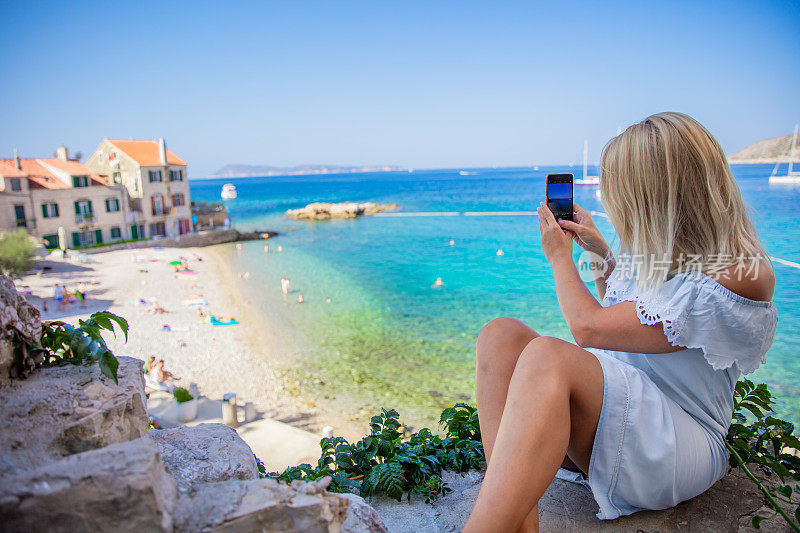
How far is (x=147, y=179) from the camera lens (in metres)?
33.8

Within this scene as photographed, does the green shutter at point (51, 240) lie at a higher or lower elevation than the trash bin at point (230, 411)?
higher

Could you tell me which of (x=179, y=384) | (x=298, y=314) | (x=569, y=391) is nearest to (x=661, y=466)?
(x=569, y=391)

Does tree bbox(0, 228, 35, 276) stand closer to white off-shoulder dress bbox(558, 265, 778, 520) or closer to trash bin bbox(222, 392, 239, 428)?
trash bin bbox(222, 392, 239, 428)

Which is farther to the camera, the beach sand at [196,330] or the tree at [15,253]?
the tree at [15,253]

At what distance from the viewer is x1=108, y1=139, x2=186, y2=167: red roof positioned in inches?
1341

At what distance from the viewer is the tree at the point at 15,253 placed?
22.7m

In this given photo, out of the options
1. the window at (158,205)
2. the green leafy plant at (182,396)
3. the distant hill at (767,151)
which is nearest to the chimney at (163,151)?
the window at (158,205)

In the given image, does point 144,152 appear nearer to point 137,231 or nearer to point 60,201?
point 137,231

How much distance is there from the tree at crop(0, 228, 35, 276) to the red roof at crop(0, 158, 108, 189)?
5.13 metres

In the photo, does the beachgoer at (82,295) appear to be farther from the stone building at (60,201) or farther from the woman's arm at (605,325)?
the woman's arm at (605,325)

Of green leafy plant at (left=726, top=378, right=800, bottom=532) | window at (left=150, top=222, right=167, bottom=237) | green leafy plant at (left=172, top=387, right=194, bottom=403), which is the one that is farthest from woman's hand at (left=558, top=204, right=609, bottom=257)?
window at (left=150, top=222, right=167, bottom=237)

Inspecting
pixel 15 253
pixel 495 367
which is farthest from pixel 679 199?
pixel 15 253

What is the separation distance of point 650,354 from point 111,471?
73.1 inches

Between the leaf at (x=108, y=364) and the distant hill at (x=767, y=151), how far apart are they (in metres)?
123
